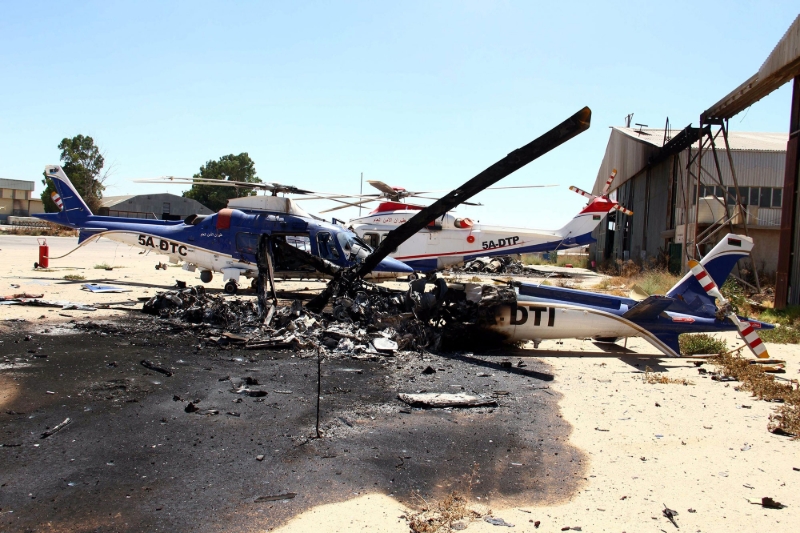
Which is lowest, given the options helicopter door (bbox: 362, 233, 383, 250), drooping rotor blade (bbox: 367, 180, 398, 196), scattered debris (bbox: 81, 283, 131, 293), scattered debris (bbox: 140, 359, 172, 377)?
scattered debris (bbox: 140, 359, 172, 377)

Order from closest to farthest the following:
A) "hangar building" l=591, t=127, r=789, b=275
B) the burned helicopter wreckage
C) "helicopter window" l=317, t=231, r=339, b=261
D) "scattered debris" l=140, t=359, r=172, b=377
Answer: "scattered debris" l=140, t=359, r=172, b=377 < the burned helicopter wreckage < "helicopter window" l=317, t=231, r=339, b=261 < "hangar building" l=591, t=127, r=789, b=275

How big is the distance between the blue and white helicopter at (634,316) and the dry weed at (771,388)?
0.68 metres

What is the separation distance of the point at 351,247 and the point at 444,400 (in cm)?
922

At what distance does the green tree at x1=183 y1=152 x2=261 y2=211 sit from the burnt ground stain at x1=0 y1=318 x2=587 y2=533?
223 feet

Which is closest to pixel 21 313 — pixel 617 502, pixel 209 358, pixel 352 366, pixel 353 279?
pixel 209 358

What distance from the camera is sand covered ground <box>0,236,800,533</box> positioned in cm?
382

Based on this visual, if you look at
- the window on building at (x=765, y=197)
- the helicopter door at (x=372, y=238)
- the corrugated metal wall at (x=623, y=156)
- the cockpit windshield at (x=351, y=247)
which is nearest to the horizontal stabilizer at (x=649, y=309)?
the cockpit windshield at (x=351, y=247)

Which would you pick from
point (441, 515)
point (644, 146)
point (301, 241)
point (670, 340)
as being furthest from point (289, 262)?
point (644, 146)

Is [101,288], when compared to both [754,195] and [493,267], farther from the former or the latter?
[754,195]

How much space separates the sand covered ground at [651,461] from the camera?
382cm

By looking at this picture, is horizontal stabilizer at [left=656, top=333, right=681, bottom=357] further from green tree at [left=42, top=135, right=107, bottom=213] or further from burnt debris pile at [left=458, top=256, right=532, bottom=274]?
green tree at [left=42, top=135, right=107, bottom=213]

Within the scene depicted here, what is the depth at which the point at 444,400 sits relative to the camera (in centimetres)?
647

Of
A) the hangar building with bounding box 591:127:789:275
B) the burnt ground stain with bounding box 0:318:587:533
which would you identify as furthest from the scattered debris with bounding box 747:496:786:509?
the hangar building with bounding box 591:127:789:275

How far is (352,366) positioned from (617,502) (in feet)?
15.0
